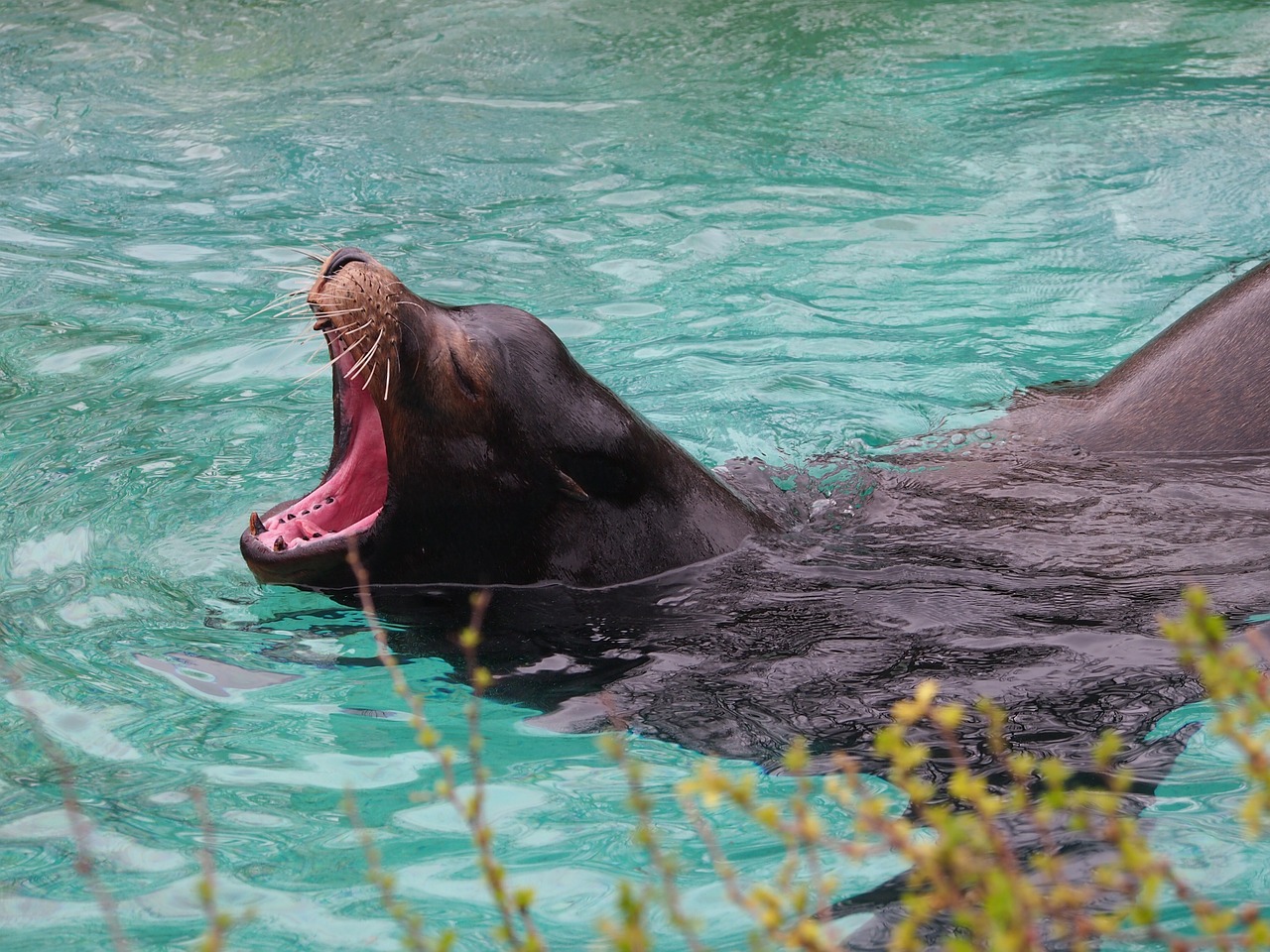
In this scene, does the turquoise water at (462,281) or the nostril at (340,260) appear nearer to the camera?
the turquoise water at (462,281)

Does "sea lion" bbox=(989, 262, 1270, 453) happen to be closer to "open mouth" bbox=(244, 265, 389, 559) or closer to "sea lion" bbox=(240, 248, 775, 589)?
"sea lion" bbox=(240, 248, 775, 589)

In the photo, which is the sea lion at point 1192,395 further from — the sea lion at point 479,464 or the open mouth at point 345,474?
the open mouth at point 345,474

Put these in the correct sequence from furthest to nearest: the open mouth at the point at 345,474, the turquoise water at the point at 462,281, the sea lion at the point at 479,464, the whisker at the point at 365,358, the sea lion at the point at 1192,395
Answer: the sea lion at the point at 1192,395 < the open mouth at the point at 345,474 < the sea lion at the point at 479,464 < the whisker at the point at 365,358 < the turquoise water at the point at 462,281

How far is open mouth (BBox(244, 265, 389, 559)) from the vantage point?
4.38 metres

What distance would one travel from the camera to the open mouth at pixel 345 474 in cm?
438

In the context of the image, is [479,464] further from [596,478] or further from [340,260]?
[340,260]

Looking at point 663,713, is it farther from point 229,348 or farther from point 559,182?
point 559,182

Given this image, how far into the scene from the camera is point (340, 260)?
4422mm

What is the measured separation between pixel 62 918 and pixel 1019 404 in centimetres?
425

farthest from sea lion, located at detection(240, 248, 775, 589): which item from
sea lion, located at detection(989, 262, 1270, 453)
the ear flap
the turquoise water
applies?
sea lion, located at detection(989, 262, 1270, 453)

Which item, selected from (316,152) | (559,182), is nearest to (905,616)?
(559,182)

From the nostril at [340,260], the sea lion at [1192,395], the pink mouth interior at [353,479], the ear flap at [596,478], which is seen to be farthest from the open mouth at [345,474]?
the sea lion at [1192,395]

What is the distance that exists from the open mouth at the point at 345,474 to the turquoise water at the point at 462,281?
29cm

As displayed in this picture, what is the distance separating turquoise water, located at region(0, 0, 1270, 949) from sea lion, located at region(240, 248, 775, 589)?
0.33m
